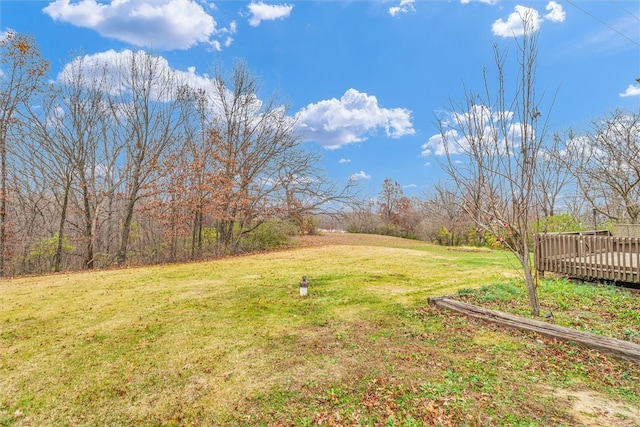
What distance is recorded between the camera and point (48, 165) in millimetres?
11203

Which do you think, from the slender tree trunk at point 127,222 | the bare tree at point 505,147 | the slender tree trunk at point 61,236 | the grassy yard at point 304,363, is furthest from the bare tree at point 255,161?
the bare tree at point 505,147

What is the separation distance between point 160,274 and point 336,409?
7.37m

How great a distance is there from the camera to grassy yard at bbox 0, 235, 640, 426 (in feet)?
7.50

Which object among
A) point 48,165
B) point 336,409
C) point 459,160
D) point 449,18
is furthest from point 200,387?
point 48,165

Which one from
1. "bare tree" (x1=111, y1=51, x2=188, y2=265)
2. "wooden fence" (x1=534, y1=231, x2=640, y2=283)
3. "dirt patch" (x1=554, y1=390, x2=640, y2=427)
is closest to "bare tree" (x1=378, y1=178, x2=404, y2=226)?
"bare tree" (x1=111, y1=51, x2=188, y2=265)

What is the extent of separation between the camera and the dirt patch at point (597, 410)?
6.89ft

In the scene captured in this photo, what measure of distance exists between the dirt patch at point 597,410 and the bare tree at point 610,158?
1210cm

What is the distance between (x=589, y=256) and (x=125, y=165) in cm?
1568

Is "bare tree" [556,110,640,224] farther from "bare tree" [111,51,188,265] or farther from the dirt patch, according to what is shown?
"bare tree" [111,51,188,265]

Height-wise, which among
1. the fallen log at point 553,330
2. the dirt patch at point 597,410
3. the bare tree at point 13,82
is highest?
the bare tree at point 13,82

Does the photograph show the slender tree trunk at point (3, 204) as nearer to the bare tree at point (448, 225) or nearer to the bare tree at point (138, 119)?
the bare tree at point (138, 119)

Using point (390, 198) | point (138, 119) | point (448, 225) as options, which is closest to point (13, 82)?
point (138, 119)

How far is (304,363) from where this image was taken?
3.04 meters

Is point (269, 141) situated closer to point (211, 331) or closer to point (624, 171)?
point (211, 331)
